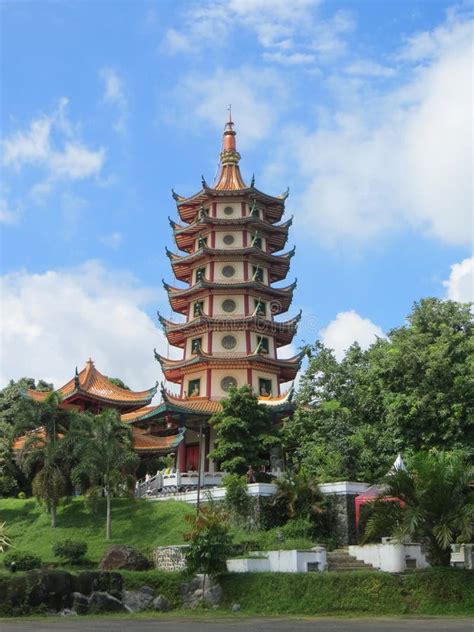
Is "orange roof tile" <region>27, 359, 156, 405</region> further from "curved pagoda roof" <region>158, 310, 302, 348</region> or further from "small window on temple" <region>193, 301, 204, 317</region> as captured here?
"small window on temple" <region>193, 301, 204, 317</region>

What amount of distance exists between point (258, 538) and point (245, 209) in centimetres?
2369

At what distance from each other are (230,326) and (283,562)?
788 inches

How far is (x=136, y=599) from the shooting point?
2141 cm

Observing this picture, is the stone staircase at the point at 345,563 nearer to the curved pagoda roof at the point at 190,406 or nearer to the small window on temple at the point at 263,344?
the curved pagoda roof at the point at 190,406

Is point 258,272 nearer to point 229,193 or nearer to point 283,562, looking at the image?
point 229,193

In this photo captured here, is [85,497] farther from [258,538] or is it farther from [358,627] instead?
[358,627]

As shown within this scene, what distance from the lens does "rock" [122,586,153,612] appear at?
69.8 ft

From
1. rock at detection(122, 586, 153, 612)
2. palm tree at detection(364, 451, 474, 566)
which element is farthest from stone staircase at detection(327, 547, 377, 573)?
rock at detection(122, 586, 153, 612)

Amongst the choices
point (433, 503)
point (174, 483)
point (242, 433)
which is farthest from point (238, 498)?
point (433, 503)

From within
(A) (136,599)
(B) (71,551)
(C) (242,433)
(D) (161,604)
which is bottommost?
(D) (161,604)

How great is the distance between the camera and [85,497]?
98.7 feet

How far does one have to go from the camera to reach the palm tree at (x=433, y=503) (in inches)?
778

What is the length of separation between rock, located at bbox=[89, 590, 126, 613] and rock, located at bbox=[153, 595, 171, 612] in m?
0.90

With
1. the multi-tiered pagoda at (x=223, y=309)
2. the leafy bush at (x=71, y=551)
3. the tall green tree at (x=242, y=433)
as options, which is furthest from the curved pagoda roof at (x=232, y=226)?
the leafy bush at (x=71, y=551)
